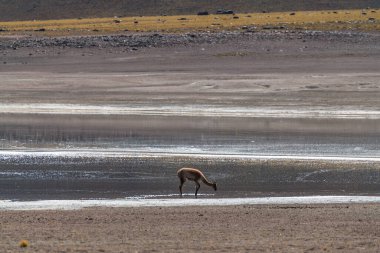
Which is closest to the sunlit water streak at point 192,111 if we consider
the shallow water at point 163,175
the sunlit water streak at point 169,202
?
the shallow water at point 163,175

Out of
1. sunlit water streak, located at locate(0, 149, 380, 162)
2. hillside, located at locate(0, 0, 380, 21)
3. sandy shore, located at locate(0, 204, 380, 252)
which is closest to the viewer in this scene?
sandy shore, located at locate(0, 204, 380, 252)

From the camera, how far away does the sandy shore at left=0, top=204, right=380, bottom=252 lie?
10.9m

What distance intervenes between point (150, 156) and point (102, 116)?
7140 mm

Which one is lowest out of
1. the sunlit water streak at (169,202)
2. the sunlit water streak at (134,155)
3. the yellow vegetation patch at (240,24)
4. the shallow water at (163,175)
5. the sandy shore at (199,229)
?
the yellow vegetation patch at (240,24)

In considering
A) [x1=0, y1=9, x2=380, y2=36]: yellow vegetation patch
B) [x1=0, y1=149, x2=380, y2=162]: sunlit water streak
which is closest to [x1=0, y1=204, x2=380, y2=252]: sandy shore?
[x1=0, y1=149, x2=380, y2=162]: sunlit water streak

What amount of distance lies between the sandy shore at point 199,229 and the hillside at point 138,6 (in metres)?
59.2

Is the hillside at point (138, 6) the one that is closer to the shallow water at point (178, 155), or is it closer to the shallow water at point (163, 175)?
the shallow water at point (178, 155)

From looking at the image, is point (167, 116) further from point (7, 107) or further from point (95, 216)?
point (95, 216)

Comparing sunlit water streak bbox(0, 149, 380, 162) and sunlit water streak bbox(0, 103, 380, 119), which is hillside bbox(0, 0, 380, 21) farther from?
sunlit water streak bbox(0, 149, 380, 162)

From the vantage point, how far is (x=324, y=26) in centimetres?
4956

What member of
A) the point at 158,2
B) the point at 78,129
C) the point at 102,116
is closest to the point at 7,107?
the point at 102,116

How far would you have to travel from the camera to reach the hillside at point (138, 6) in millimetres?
73188

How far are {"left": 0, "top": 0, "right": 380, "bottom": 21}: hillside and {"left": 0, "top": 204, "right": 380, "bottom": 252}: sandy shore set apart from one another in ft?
194

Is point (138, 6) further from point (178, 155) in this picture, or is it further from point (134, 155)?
point (178, 155)
